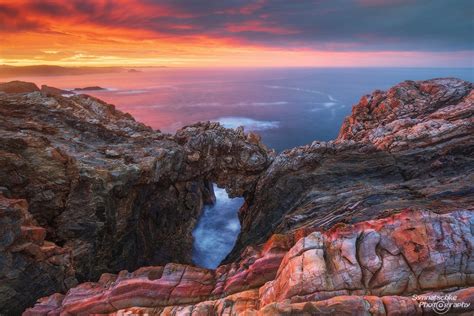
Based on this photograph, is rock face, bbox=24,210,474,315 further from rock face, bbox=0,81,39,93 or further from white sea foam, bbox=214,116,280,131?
white sea foam, bbox=214,116,280,131

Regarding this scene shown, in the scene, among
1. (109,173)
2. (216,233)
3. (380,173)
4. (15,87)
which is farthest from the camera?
(216,233)

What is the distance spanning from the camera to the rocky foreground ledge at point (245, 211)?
38.6 ft

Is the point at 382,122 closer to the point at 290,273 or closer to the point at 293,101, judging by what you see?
the point at 290,273

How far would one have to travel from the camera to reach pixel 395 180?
22031 mm

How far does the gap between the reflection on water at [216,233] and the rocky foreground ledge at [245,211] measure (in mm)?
2014

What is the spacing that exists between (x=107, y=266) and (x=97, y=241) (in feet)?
7.58

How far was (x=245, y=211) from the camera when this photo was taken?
31.6 m

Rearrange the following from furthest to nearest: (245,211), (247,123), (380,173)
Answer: (247,123), (245,211), (380,173)

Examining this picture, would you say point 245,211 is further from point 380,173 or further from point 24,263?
point 24,263

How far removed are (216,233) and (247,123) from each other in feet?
216

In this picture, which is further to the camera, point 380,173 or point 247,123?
point 247,123

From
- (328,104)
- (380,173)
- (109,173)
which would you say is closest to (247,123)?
(328,104)

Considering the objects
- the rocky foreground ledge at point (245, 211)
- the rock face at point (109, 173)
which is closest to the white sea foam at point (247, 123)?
the rocky foreground ledge at point (245, 211)

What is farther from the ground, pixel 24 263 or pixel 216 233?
pixel 24 263
